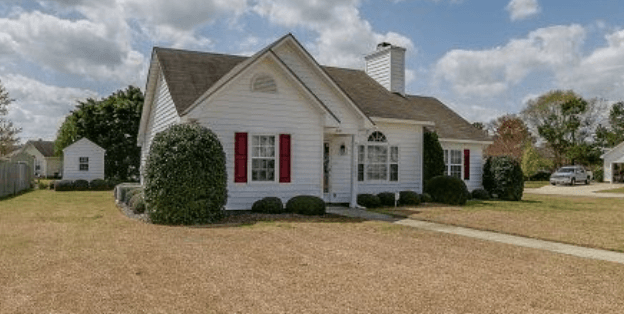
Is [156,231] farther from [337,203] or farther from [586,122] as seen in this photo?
[586,122]

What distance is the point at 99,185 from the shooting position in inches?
1304

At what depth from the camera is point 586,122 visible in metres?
61.4

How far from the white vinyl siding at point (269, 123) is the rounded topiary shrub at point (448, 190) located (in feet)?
20.4

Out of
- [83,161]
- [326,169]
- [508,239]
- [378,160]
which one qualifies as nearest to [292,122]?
[326,169]

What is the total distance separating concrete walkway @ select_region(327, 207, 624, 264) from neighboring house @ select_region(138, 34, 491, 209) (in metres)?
2.86

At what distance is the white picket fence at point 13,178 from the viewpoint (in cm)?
2389

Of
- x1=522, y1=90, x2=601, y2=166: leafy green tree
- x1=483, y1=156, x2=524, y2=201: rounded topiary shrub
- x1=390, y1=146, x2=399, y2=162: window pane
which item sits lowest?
x1=483, y1=156, x2=524, y2=201: rounded topiary shrub

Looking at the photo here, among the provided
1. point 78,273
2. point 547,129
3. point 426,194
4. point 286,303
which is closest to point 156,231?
point 78,273

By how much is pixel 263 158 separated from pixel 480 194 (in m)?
12.7

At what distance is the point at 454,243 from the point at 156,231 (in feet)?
22.7

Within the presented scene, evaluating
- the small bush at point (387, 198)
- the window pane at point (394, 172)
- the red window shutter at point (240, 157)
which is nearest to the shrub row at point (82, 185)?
the red window shutter at point (240, 157)

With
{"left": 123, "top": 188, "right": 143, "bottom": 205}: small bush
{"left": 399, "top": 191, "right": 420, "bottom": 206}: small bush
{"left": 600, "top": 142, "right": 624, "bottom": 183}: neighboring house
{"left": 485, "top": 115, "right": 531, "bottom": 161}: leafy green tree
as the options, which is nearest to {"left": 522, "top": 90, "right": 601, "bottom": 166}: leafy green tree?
{"left": 485, "top": 115, "right": 531, "bottom": 161}: leafy green tree

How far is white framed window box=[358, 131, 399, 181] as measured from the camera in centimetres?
2034

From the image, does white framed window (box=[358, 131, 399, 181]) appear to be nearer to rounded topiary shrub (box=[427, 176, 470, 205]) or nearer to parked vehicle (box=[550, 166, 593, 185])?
rounded topiary shrub (box=[427, 176, 470, 205])
